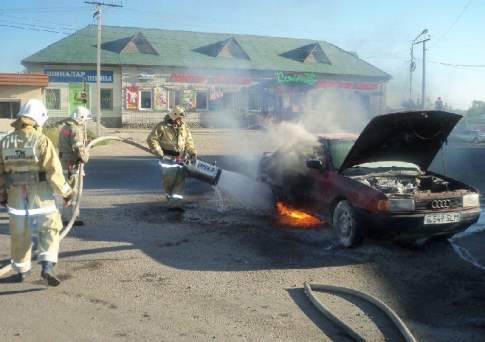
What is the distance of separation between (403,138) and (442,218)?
53.7 inches

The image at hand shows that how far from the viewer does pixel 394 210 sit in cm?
570

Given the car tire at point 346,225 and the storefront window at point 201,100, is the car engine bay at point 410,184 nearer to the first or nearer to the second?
the car tire at point 346,225

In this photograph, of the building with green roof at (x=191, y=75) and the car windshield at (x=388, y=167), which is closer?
the car windshield at (x=388, y=167)

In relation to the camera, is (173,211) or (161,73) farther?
(161,73)

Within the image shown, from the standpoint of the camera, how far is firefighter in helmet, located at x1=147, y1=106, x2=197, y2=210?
834cm

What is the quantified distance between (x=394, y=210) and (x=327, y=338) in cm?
237

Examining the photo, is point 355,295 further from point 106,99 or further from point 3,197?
point 106,99

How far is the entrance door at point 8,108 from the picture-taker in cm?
2684

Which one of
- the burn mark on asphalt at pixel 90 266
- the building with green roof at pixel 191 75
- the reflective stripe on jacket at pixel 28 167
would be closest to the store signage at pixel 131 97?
the building with green roof at pixel 191 75

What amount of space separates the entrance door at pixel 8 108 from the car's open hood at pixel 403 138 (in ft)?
80.5

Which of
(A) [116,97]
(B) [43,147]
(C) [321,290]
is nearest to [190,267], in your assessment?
(C) [321,290]

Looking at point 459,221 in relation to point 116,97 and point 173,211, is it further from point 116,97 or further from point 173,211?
point 116,97

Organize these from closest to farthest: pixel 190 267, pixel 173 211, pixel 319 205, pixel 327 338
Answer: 1. pixel 327 338
2. pixel 190 267
3. pixel 319 205
4. pixel 173 211

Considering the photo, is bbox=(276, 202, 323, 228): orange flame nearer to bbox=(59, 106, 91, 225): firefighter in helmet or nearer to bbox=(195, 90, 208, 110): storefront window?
bbox=(59, 106, 91, 225): firefighter in helmet
